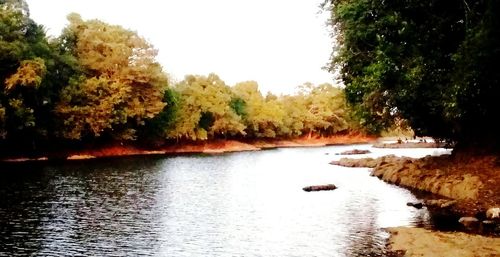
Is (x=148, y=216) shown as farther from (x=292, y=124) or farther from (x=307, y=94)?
(x=307, y=94)

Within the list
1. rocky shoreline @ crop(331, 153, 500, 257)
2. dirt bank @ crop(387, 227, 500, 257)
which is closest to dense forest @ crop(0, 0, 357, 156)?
rocky shoreline @ crop(331, 153, 500, 257)

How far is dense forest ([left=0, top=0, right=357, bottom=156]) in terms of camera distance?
205 ft

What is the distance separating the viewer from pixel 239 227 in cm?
2681

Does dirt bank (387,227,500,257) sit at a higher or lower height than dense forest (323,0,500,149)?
lower

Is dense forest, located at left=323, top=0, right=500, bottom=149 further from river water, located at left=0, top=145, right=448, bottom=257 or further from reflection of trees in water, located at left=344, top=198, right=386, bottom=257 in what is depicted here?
reflection of trees in water, located at left=344, top=198, right=386, bottom=257

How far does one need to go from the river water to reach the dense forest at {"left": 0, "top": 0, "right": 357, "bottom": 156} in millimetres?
12971

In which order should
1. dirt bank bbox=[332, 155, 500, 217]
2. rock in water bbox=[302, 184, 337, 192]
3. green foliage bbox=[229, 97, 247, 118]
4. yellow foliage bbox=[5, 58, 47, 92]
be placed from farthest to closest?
green foliage bbox=[229, 97, 247, 118] < yellow foliage bbox=[5, 58, 47, 92] < rock in water bbox=[302, 184, 337, 192] < dirt bank bbox=[332, 155, 500, 217]

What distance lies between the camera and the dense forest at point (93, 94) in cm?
6262

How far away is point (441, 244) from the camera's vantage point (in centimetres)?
2128

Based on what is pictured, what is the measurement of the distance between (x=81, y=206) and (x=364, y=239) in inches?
741

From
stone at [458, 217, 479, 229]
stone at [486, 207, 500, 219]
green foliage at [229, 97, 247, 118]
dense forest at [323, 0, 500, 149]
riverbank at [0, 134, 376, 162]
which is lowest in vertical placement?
stone at [458, 217, 479, 229]

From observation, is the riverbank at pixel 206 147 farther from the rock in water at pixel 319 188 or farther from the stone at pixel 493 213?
the stone at pixel 493 213

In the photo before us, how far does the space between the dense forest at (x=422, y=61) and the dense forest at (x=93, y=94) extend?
10252mm

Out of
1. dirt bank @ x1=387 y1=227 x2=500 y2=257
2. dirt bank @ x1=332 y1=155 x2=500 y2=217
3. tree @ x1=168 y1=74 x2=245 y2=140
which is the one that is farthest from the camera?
tree @ x1=168 y1=74 x2=245 y2=140
